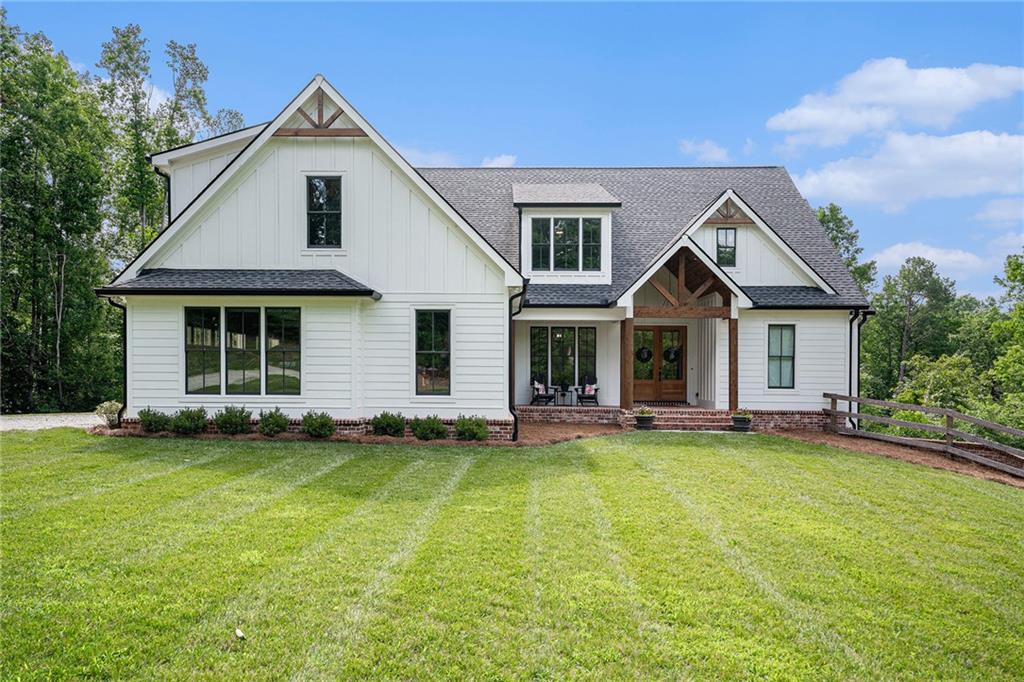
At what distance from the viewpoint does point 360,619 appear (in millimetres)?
3934

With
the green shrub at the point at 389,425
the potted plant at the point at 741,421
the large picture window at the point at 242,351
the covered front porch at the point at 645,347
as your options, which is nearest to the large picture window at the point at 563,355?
the covered front porch at the point at 645,347

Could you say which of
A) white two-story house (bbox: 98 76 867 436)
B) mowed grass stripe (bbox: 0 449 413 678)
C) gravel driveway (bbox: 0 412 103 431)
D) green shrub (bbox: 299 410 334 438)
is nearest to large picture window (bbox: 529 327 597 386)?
white two-story house (bbox: 98 76 867 436)

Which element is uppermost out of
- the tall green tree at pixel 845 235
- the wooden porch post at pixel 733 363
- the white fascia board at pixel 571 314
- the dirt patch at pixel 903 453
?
the tall green tree at pixel 845 235

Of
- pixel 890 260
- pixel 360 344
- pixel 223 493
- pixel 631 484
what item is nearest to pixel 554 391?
pixel 360 344

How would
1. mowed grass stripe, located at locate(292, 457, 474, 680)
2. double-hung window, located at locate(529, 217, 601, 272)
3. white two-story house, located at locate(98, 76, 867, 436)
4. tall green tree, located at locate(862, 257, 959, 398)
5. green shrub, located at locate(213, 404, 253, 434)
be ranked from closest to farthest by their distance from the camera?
mowed grass stripe, located at locate(292, 457, 474, 680)
green shrub, located at locate(213, 404, 253, 434)
white two-story house, located at locate(98, 76, 867, 436)
double-hung window, located at locate(529, 217, 601, 272)
tall green tree, located at locate(862, 257, 959, 398)

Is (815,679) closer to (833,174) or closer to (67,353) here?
(67,353)

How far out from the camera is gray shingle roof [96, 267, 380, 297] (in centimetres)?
1107

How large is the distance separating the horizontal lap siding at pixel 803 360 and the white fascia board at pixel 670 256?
123cm

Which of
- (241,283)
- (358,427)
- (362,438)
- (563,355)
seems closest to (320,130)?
(241,283)

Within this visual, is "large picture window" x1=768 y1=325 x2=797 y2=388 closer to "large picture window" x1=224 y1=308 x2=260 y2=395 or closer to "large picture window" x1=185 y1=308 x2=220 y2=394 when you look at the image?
"large picture window" x1=224 y1=308 x2=260 y2=395

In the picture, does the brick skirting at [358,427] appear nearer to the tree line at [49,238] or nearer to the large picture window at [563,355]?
the large picture window at [563,355]

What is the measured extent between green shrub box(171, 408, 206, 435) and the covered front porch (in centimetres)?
781

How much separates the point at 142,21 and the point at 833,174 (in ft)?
139

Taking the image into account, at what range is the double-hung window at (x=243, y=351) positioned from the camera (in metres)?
11.7
